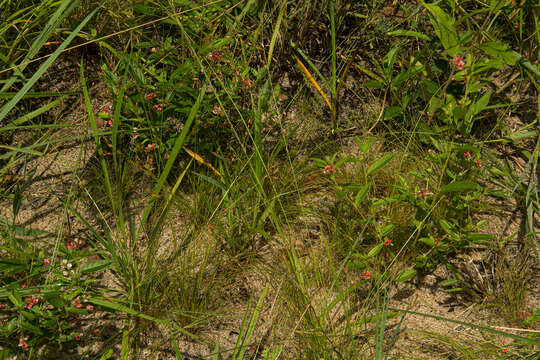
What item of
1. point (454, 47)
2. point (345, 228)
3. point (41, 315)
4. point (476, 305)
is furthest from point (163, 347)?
point (454, 47)

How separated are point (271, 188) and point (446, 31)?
92 cm

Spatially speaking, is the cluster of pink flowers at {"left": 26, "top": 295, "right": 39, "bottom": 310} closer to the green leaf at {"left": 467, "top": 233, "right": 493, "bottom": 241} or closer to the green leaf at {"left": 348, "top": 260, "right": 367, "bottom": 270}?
the green leaf at {"left": 348, "top": 260, "right": 367, "bottom": 270}

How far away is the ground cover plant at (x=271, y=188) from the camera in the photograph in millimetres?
1657

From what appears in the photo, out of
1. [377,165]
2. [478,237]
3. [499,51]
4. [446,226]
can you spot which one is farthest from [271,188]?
[499,51]

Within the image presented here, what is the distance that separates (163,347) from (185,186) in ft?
2.09

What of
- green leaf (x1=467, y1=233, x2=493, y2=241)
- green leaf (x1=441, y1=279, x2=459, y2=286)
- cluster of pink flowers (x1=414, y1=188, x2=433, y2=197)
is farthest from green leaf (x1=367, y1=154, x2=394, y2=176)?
green leaf (x1=441, y1=279, x2=459, y2=286)

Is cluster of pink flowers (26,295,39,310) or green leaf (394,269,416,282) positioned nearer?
cluster of pink flowers (26,295,39,310)

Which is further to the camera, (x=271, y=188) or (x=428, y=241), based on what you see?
(x=271, y=188)

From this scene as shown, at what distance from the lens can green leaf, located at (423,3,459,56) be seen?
1.83 m

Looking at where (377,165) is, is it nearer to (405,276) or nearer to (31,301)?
(405,276)

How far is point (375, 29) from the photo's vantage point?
2168 mm

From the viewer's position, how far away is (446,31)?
1834 mm

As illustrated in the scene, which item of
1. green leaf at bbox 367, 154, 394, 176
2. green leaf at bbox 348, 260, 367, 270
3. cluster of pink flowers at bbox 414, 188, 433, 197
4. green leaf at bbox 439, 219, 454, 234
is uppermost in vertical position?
green leaf at bbox 367, 154, 394, 176

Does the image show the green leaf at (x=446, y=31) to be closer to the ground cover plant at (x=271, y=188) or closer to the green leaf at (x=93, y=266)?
the ground cover plant at (x=271, y=188)
